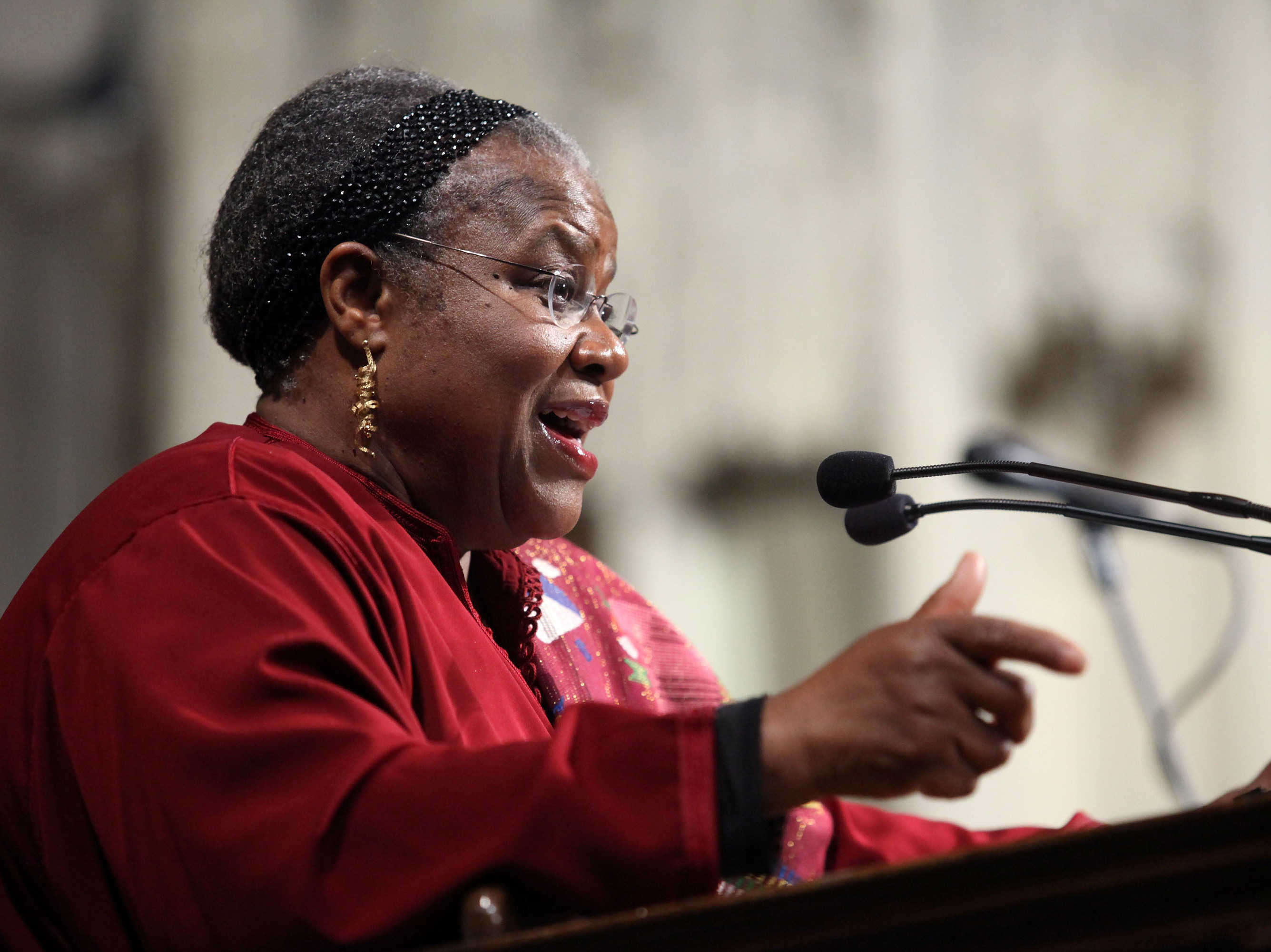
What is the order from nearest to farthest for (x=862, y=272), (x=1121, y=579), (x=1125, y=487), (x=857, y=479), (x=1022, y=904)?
(x=1022, y=904)
(x=1125, y=487)
(x=857, y=479)
(x=1121, y=579)
(x=862, y=272)

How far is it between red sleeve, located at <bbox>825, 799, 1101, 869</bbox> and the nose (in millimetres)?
722

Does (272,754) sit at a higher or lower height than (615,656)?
higher

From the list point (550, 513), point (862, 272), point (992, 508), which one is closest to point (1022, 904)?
point (992, 508)

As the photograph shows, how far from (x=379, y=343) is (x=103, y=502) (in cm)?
44

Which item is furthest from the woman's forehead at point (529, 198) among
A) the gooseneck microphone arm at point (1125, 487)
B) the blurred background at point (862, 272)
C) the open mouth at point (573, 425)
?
the blurred background at point (862, 272)

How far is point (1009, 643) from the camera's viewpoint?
2.97ft

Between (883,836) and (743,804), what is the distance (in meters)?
1.06

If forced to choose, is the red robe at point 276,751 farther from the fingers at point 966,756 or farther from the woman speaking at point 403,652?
the fingers at point 966,756

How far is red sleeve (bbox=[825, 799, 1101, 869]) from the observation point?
187 centimetres

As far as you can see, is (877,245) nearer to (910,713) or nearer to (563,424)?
(563,424)

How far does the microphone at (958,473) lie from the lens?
123cm

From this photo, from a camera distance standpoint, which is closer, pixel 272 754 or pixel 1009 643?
pixel 1009 643

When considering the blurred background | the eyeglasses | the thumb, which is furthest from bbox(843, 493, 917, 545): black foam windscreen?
the blurred background

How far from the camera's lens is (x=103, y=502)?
1355 millimetres
